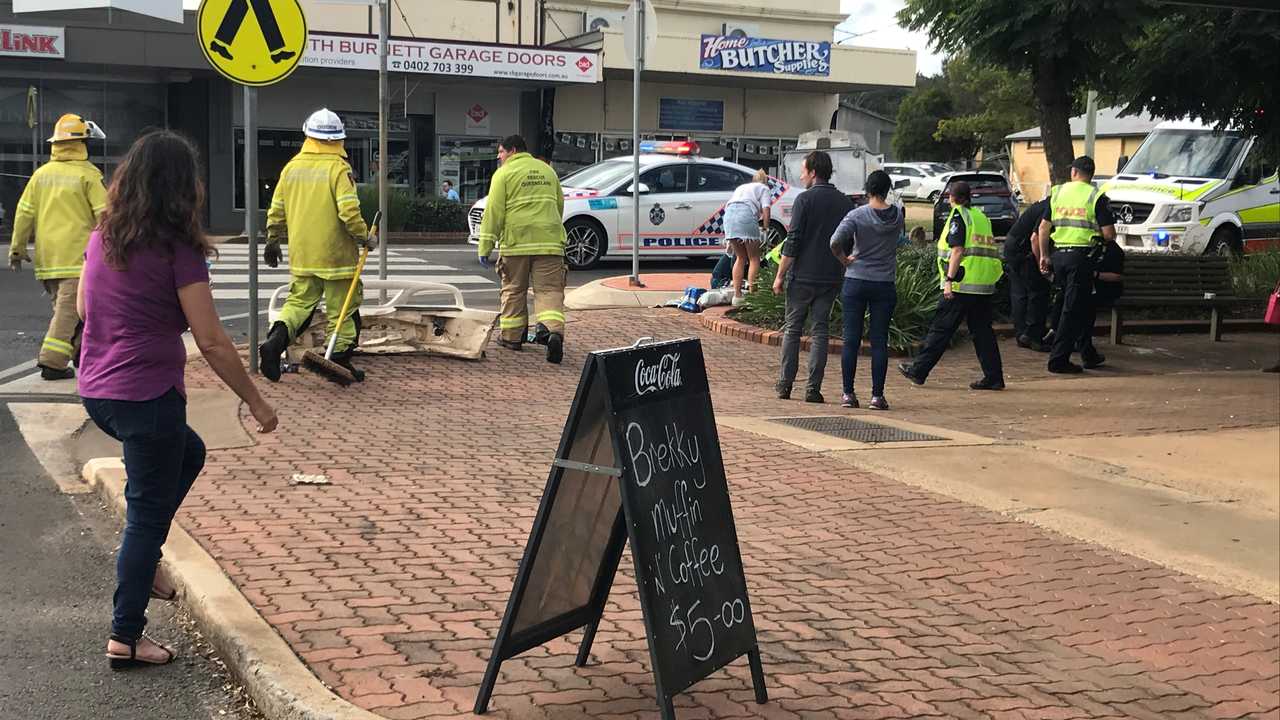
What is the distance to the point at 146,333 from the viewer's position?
466cm

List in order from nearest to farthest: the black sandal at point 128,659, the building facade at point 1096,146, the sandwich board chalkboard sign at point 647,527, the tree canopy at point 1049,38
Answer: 1. the sandwich board chalkboard sign at point 647,527
2. the black sandal at point 128,659
3. the tree canopy at point 1049,38
4. the building facade at point 1096,146

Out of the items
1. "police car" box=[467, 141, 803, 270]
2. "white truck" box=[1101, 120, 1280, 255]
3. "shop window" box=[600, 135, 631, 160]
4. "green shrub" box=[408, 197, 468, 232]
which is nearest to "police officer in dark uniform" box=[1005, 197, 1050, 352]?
"police car" box=[467, 141, 803, 270]

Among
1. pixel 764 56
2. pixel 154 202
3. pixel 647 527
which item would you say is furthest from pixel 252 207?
pixel 764 56

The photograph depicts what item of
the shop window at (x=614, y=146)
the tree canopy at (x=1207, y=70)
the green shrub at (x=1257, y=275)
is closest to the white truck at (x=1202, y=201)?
the green shrub at (x=1257, y=275)

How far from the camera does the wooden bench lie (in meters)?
14.9

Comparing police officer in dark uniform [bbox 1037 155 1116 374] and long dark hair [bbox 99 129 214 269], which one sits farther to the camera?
police officer in dark uniform [bbox 1037 155 1116 374]

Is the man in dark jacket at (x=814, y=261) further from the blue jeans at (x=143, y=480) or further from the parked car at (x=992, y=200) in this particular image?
the parked car at (x=992, y=200)

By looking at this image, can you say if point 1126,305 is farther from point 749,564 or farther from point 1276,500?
point 749,564

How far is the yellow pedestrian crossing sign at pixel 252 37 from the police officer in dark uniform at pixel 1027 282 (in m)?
7.15

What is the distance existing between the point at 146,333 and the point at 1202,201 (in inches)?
783

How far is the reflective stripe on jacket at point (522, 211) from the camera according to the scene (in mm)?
11242

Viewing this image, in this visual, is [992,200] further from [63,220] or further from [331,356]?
[63,220]

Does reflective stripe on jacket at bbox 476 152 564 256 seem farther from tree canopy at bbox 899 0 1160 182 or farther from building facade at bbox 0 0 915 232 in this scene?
building facade at bbox 0 0 915 232

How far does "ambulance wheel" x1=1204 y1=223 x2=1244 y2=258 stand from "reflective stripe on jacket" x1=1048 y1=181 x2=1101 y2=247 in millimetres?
10421
